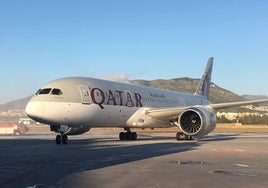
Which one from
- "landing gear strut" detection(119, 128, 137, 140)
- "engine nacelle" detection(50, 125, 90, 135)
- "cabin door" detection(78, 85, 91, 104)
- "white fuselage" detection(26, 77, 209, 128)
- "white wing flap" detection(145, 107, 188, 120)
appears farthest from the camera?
"landing gear strut" detection(119, 128, 137, 140)

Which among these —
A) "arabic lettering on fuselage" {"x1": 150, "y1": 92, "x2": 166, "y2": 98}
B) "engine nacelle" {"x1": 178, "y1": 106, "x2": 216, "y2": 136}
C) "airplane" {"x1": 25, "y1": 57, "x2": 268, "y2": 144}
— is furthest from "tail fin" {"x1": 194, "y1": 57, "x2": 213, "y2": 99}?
"engine nacelle" {"x1": 178, "y1": 106, "x2": 216, "y2": 136}

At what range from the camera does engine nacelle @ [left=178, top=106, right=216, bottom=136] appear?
1104 inches

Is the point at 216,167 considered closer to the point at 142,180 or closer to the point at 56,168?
the point at 142,180

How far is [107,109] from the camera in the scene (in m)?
27.2

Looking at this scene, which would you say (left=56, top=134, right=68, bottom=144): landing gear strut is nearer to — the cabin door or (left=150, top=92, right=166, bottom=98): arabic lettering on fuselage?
the cabin door

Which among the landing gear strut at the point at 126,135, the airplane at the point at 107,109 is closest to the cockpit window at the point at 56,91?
the airplane at the point at 107,109

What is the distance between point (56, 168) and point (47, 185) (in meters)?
3.15

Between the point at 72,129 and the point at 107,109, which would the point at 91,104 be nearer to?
the point at 107,109

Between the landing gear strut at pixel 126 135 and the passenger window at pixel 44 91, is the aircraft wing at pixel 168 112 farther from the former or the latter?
the passenger window at pixel 44 91

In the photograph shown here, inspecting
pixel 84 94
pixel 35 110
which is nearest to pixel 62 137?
pixel 35 110

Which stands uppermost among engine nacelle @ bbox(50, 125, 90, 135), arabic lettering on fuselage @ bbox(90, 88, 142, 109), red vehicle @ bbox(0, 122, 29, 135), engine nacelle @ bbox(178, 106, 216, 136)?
arabic lettering on fuselage @ bbox(90, 88, 142, 109)

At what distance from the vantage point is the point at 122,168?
12.0 meters

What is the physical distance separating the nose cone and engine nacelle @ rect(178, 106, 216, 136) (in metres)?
10.1

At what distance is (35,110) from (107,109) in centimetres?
536
